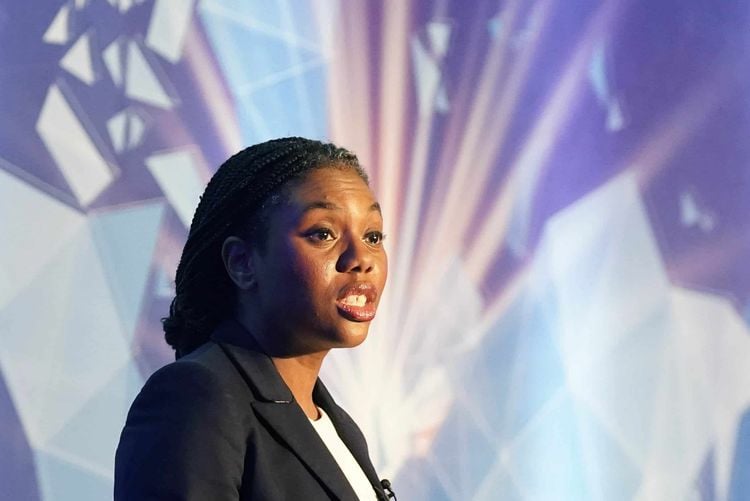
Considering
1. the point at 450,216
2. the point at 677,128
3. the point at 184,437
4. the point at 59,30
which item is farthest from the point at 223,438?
the point at 677,128

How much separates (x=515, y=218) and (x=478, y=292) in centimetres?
21

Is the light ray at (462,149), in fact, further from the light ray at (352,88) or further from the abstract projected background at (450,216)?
the light ray at (352,88)

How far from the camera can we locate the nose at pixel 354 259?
3.65ft

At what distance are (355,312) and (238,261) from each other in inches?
5.8

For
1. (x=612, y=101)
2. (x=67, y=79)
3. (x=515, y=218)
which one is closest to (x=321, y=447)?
(x=67, y=79)

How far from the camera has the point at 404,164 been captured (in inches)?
102

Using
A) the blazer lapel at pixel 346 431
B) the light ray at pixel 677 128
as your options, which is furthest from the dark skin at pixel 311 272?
the light ray at pixel 677 128

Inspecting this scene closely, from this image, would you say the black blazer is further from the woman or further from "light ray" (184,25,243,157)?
"light ray" (184,25,243,157)

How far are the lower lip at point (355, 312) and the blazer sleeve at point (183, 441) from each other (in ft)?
0.50

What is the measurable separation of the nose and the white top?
0.19 m

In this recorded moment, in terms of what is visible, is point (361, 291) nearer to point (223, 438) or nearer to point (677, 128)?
point (223, 438)

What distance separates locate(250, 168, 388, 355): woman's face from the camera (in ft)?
3.62

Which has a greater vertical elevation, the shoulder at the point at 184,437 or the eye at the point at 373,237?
the eye at the point at 373,237

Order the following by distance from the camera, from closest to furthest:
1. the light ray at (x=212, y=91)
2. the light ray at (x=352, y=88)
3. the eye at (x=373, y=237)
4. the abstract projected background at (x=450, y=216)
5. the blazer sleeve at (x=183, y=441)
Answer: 1. the blazer sleeve at (x=183, y=441)
2. the eye at (x=373, y=237)
3. the abstract projected background at (x=450, y=216)
4. the light ray at (x=212, y=91)
5. the light ray at (x=352, y=88)
